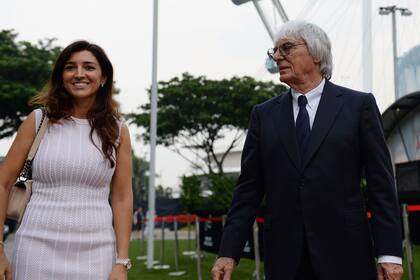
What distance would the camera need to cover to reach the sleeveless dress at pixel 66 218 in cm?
188

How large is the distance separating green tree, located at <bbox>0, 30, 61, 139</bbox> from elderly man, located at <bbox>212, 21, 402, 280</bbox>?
2112 cm

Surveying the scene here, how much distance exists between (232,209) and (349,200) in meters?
0.49

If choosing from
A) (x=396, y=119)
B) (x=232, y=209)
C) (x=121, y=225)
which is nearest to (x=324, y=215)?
(x=232, y=209)

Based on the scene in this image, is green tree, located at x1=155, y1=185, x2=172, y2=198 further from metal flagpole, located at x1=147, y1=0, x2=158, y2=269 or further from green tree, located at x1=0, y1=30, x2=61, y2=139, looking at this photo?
metal flagpole, located at x1=147, y1=0, x2=158, y2=269

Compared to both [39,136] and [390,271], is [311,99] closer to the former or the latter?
[390,271]

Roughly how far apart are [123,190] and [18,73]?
878 inches

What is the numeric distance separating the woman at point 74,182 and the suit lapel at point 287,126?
588 millimetres

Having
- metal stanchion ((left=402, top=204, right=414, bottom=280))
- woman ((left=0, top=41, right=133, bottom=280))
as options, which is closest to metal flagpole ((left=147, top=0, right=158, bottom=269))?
metal stanchion ((left=402, top=204, right=414, bottom=280))

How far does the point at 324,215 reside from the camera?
200 centimetres

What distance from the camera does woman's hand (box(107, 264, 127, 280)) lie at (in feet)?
6.37

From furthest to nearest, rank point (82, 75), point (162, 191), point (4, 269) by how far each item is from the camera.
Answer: point (162, 191) < point (82, 75) < point (4, 269)

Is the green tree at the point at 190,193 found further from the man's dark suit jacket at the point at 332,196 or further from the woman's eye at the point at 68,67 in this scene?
the woman's eye at the point at 68,67

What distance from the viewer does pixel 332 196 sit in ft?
6.57

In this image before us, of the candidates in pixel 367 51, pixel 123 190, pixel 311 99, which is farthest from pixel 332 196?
pixel 367 51
